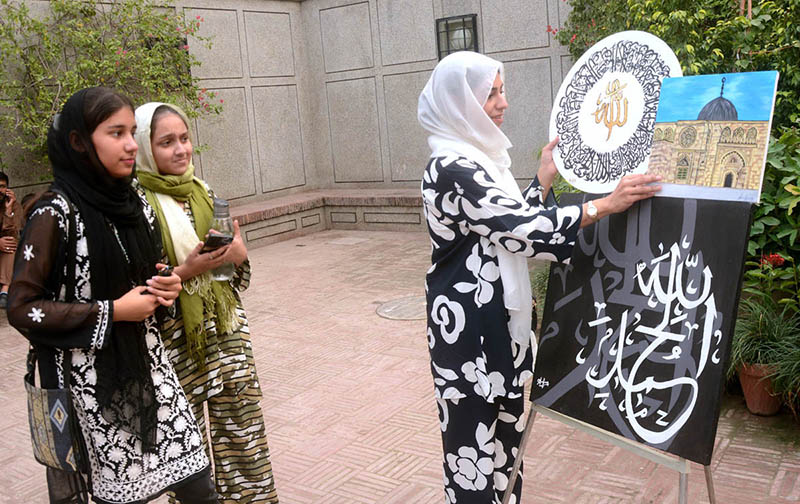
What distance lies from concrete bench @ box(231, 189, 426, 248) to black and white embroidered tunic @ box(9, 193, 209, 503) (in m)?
7.12

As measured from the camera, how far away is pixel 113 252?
2189 mm

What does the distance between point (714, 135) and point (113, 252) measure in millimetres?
1796

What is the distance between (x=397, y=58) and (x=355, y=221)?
235 centimetres

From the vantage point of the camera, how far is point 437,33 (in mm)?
9742

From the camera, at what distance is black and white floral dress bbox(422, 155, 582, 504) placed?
2242 millimetres

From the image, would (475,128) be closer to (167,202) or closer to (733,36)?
(167,202)

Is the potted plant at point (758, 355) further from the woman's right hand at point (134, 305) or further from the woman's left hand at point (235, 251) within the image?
the woman's right hand at point (134, 305)

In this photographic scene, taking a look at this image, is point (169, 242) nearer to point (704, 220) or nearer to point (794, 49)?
point (704, 220)

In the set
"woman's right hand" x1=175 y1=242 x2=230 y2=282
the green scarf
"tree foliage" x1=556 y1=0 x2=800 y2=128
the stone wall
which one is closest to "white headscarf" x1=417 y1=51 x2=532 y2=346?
"woman's right hand" x1=175 y1=242 x2=230 y2=282

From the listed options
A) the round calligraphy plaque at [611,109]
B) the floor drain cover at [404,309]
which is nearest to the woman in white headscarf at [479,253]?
the round calligraphy plaque at [611,109]

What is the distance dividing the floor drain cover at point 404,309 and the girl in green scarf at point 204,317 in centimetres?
328

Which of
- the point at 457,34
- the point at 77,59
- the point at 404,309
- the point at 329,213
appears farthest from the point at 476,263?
the point at 329,213

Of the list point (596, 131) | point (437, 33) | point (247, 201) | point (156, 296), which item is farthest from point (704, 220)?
point (247, 201)

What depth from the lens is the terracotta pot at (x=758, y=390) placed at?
147 inches
